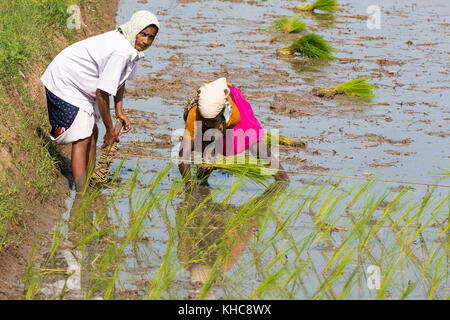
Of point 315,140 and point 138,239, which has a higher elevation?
point 138,239

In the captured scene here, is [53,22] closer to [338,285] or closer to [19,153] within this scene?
[19,153]

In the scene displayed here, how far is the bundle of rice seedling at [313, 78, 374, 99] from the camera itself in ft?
23.2

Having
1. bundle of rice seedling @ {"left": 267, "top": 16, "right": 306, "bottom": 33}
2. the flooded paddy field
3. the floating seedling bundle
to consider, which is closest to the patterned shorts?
the floating seedling bundle

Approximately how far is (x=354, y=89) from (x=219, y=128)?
287 cm

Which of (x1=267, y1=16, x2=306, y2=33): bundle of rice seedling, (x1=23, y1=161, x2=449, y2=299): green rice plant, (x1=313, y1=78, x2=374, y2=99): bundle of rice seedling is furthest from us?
(x1=267, y1=16, x2=306, y2=33): bundle of rice seedling

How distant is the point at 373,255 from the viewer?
146 inches

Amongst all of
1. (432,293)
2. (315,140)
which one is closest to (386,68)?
(315,140)

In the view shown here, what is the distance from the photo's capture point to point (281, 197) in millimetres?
4688

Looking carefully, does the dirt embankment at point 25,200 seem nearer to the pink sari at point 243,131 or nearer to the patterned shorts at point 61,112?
the patterned shorts at point 61,112

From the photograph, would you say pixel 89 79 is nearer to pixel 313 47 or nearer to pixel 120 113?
pixel 120 113

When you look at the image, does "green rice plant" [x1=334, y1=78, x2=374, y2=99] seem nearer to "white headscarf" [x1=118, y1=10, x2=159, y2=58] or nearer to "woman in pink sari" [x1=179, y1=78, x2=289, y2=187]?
"woman in pink sari" [x1=179, y1=78, x2=289, y2=187]

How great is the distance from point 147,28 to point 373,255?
1.72 meters

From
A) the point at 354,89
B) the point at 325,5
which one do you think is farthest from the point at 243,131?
the point at 325,5

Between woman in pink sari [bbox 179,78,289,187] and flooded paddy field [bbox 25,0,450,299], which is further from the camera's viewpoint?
woman in pink sari [bbox 179,78,289,187]
